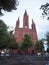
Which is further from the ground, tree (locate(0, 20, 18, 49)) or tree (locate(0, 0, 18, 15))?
tree (locate(0, 20, 18, 49))

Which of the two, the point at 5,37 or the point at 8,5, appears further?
the point at 5,37

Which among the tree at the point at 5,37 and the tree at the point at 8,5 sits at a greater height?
the tree at the point at 5,37

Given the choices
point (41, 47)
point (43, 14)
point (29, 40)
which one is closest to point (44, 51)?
point (41, 47)

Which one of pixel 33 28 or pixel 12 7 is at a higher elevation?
pixel 33 28

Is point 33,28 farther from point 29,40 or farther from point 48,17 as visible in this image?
point 48,17

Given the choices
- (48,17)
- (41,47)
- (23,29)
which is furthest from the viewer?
(23,29)

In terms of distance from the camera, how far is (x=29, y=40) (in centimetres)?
6900

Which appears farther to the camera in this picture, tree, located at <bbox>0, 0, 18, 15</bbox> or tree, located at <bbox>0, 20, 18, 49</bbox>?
tree, located at <bbox>0, 20, 18, 49</bbox>

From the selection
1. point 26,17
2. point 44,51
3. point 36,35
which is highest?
point 26,17

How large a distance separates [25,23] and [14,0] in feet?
328

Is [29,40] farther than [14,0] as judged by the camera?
Yes

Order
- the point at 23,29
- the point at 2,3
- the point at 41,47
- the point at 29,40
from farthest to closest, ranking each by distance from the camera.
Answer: the point at 23,29 → the point at 41,47 → the point at 29,40 → the point at 2,3

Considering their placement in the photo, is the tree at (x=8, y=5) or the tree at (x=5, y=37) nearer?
the tree at (x=8, y=5)

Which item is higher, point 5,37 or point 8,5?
point 5,37
